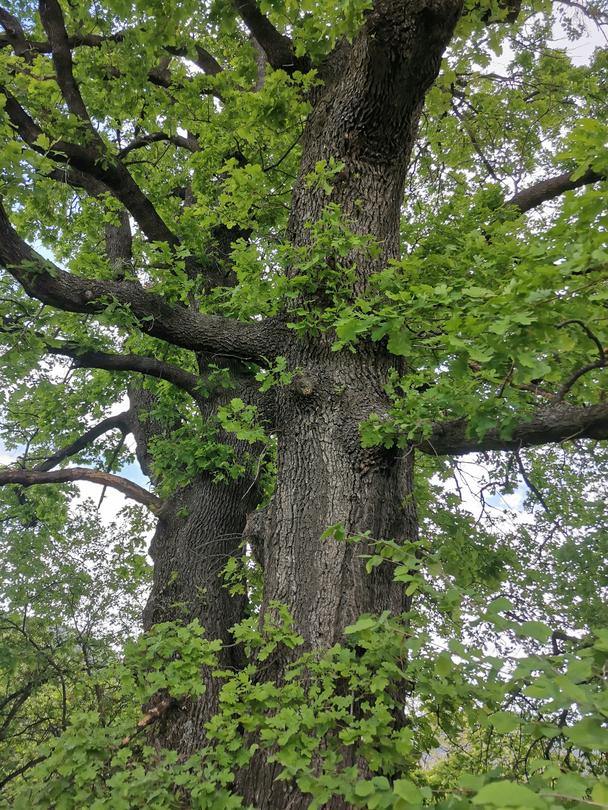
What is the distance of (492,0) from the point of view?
157 inches

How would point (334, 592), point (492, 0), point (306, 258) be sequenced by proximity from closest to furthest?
point (334, 592) < point (306, 258) < point (492, 0)

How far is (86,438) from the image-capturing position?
736cm

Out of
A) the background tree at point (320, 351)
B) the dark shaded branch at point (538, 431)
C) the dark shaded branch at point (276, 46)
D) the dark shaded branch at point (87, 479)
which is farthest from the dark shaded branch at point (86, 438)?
the dark shaded branch at point (538, 431)

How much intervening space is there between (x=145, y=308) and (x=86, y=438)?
4.12 meters

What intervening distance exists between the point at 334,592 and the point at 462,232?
313 centimetres

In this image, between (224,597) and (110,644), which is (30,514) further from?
(224,597)

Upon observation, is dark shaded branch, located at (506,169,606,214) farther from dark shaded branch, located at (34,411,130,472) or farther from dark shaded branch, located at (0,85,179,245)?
dark shaded branch, located at (34,411,130,472)

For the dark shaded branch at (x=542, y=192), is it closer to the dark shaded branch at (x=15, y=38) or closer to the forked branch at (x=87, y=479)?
the forked branch at (x=87, y=479)

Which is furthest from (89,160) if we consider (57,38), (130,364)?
(130,364)

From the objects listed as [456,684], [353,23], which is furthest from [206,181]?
[456,684]

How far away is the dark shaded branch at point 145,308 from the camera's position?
3494mm

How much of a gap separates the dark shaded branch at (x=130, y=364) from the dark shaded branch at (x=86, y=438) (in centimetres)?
229

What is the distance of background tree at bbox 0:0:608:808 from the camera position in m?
1.99

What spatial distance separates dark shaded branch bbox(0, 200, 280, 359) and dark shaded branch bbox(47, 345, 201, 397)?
43.5 inches
